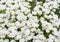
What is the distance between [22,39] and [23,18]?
0.24 m

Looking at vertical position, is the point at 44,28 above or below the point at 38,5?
below

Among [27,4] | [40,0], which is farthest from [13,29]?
[40,0]

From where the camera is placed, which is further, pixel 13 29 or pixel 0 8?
pixel 0 8

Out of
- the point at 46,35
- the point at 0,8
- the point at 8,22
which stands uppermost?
the point at 0,8

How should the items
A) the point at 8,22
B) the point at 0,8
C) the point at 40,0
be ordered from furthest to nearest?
1. the point at 40,0
2. the point at 0,8
3. the point at 8,22

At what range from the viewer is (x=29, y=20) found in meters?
1.58

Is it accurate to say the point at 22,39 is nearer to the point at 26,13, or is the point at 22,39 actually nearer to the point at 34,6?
the point at 26,13

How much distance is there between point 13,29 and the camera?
4.91ft

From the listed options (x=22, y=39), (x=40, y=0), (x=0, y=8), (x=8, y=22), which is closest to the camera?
(x=22, y=39)

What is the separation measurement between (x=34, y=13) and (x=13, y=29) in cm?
29

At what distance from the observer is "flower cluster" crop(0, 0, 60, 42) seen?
1462 millimetres

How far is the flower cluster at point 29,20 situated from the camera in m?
1.46

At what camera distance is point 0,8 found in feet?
5.53

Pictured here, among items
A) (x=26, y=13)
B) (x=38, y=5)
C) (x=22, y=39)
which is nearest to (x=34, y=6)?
(x=38, y=5)
